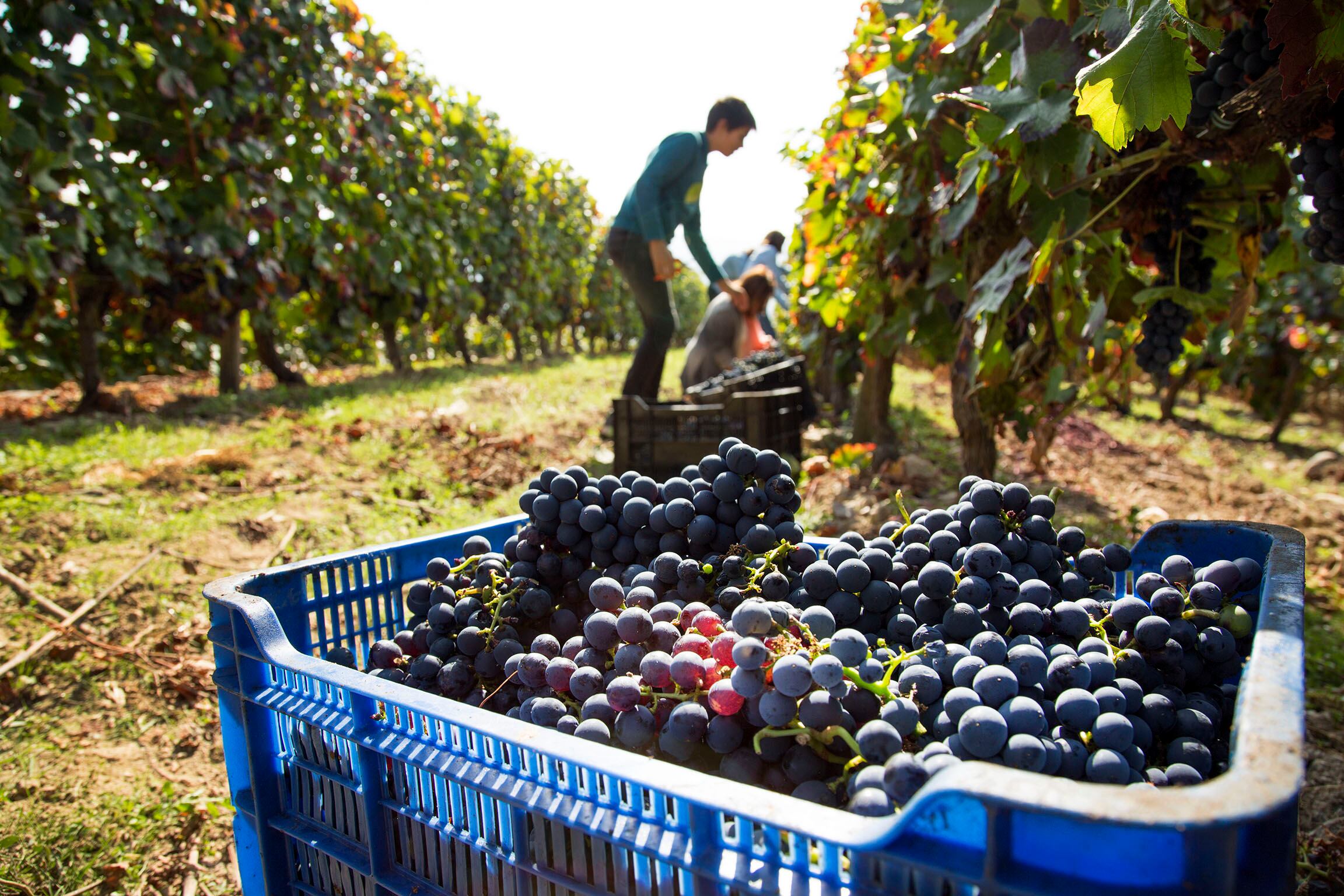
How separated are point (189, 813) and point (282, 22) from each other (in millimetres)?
7586

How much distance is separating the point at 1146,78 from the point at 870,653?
3.07 ft

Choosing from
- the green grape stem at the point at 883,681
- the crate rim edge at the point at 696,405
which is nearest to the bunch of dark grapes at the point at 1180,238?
the green grape stem at the point at 883,681

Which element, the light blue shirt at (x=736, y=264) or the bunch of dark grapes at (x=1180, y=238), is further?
the light blue shirt at (x=736, y=264)

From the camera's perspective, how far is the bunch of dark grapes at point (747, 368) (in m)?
5.07

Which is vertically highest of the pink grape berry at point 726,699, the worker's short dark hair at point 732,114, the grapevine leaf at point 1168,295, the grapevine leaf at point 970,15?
the worker's short dark hair at point 732,114

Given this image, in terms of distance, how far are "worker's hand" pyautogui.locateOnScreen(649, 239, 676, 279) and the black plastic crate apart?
0.99 metres

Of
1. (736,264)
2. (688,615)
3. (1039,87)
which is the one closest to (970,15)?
(1039,87)

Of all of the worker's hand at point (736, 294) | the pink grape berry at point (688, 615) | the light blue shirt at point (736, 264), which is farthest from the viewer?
the light blue shirt at point (736, 264)

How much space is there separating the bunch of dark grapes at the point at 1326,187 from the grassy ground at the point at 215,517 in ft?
3.97

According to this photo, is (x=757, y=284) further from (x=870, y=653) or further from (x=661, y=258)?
(x=870, y=653)

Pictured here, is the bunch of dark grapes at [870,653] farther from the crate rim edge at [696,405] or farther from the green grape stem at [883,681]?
the crate rim edge at [696,405]

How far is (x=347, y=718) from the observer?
1.02 metres

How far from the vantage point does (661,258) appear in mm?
4441

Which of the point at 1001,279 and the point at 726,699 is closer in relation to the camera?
the point at 726,699
